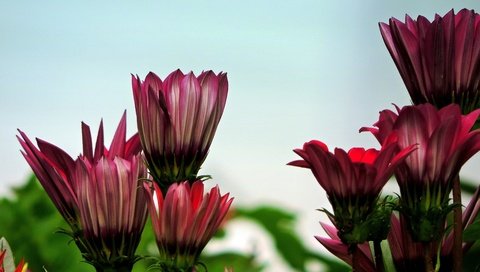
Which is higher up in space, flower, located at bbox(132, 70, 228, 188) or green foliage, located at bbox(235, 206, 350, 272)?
flower, located at bbox(132, 70, 228, 188)

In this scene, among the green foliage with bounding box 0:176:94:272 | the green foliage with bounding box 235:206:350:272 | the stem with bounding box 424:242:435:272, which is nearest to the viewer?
the stem with bounding box 424:242:435:272

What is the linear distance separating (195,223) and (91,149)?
7 centimetres

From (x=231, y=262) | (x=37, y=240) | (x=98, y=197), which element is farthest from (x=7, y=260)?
(x=231, y=262)

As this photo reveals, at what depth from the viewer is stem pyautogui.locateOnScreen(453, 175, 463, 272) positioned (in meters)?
0.33

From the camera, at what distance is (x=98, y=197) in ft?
1.12

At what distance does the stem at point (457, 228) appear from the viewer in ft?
1.10

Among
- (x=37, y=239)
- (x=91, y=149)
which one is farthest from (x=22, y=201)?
(x=91, y=149)

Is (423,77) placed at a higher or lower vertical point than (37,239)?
higher

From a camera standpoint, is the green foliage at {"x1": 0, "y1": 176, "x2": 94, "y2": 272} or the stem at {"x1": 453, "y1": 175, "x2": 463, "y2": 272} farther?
the green foliage at {"x1": 0, "y1": 176, "x2": 94, "y2": 272}

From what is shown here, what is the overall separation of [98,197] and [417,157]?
134 millimetres

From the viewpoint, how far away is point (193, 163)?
0.35m

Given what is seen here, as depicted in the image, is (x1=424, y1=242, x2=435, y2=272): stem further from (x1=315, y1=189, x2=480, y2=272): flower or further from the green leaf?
the green leaf

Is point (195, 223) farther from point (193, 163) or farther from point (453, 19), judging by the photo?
point (453, 19)

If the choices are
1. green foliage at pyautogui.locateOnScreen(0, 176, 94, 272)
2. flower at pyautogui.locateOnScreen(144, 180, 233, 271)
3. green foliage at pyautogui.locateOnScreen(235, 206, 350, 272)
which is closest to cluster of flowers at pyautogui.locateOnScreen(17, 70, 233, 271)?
flower at pyautogui.locateOnScreen(144, 180, 233, 271)
